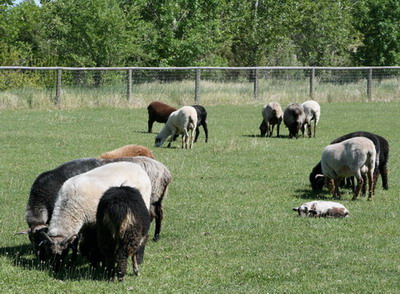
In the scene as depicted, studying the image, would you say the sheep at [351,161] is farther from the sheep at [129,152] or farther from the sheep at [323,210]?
the sheep at [129,152]

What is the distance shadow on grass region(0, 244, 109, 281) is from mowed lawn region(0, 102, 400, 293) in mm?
22

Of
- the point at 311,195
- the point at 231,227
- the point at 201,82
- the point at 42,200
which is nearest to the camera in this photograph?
the point at 42,200

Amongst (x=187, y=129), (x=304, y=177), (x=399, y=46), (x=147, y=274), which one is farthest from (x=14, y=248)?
(x=399, y=46)

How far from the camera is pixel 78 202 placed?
812 centimetres

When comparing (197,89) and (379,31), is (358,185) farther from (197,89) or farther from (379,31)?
(379,31)

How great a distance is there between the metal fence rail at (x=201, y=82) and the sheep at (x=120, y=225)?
71.7 ft

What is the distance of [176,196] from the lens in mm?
12680

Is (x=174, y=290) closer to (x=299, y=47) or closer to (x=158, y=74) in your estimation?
(x=158, y=74)

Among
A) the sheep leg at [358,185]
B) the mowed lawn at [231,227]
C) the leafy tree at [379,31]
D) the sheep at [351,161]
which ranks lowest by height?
the mowed lawn at [231,227]

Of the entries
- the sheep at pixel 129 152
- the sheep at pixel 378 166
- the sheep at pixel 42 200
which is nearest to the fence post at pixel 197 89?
the sheep at pixel 378 166

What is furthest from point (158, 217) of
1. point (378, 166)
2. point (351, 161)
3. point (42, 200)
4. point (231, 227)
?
point (378, 166)

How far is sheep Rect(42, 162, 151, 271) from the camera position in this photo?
7969mm

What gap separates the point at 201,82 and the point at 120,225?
2624cm

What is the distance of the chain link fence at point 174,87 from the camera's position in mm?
29281
